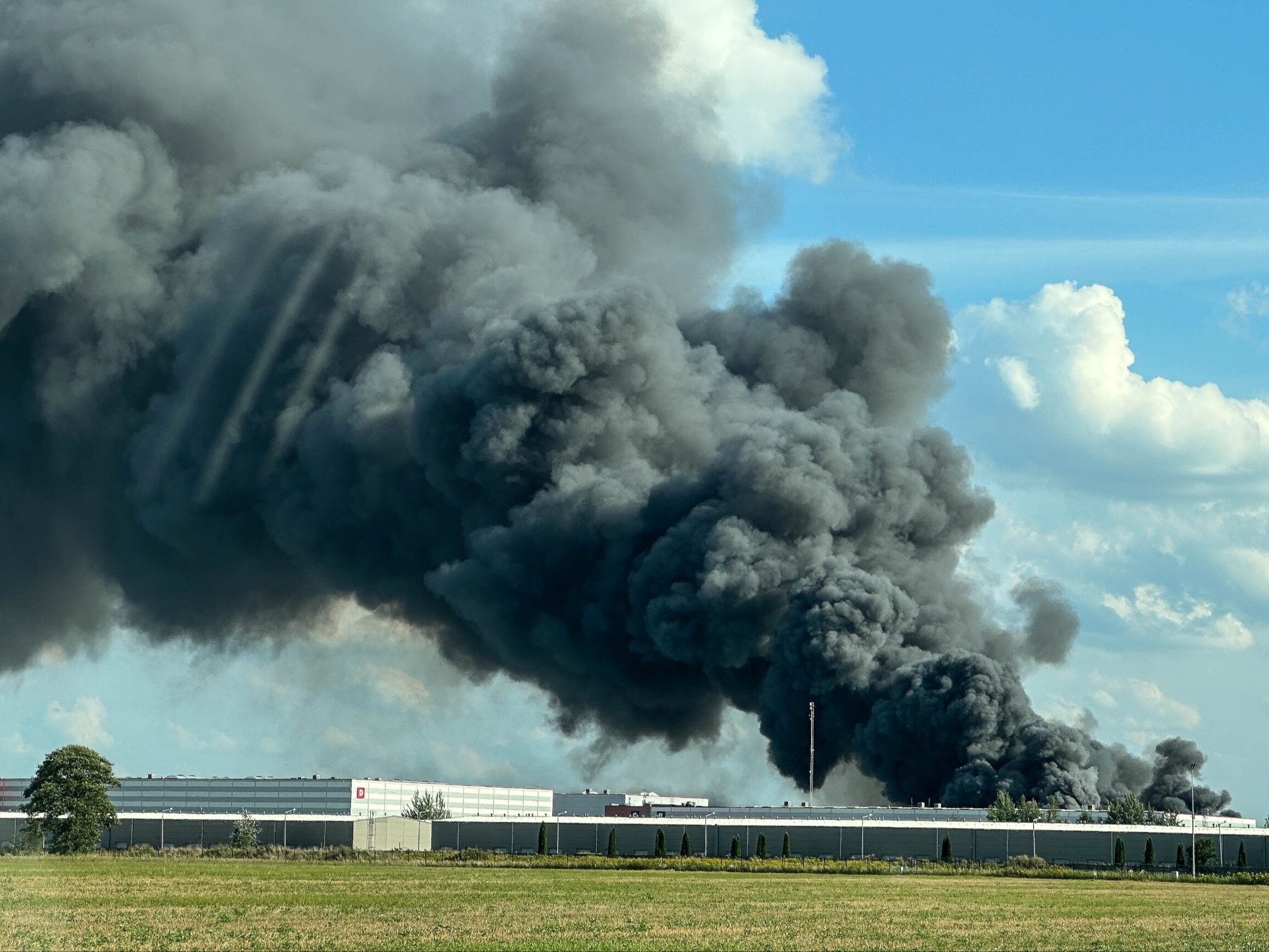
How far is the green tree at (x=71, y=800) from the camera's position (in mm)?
78062

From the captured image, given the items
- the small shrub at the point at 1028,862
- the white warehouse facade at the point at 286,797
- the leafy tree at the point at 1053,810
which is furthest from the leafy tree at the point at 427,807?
the small shrub at the point at 1028,862

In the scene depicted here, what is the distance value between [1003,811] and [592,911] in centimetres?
4781

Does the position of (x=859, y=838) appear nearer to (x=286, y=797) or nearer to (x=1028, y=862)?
(x=1028, y=862)

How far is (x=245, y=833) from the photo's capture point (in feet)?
290

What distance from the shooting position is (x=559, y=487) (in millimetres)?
100750

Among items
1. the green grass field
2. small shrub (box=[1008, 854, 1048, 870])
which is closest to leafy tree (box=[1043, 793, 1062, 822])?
small shrub (box=[1008, 854, 1048, 870])

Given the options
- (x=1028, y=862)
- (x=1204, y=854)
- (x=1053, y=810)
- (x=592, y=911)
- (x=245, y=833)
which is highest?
(x=1053, y=810)

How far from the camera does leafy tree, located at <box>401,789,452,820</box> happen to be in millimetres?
107000

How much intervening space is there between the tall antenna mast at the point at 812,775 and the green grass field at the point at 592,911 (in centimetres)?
2879

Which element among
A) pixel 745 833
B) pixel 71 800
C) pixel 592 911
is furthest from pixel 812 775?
pixel 592 911

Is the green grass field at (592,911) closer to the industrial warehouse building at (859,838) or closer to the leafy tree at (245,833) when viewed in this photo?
the industrial warehouse building at (859,838)

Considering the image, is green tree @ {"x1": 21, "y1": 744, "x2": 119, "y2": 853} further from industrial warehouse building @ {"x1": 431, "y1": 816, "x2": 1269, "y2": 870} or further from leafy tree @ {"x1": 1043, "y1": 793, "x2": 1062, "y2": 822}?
leafy tree @ {"x1": 1043, "y1": 793, "x2": 1062, "y2": 822}

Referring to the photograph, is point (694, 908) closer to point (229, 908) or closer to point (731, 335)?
point (229, 908)

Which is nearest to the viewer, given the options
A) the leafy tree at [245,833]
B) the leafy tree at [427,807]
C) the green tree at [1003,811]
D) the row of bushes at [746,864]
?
the row of bushes at [746,864]
